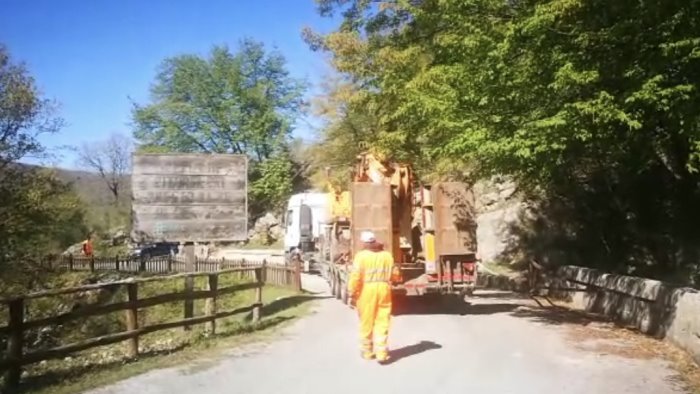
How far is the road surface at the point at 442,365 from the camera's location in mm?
7754

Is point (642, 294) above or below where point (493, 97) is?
below

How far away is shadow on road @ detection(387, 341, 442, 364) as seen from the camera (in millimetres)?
9297

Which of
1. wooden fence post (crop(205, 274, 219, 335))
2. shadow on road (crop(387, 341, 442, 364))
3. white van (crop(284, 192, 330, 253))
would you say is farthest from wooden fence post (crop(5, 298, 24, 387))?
white van (crop(284, 192, 330, 253))

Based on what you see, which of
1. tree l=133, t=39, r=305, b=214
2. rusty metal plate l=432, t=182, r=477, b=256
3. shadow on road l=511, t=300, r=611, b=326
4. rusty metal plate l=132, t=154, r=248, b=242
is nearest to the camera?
shadow on road l=511, t=300, r=611, b=326

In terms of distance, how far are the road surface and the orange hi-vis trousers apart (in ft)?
0.95

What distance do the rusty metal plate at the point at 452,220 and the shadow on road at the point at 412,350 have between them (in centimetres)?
385

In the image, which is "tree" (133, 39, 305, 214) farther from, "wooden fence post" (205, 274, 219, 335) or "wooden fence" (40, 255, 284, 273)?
"wooden fence post" (205, 274, 219, 335)

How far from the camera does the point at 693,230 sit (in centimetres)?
1712

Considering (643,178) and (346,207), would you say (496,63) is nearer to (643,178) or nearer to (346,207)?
(346,207)

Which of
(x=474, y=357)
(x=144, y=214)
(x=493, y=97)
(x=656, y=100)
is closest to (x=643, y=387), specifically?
(x=474, y=357)

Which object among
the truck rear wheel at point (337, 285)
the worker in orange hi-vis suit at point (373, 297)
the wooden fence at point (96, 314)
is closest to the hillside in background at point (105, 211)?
the truck rear wheel at point (337, 285)

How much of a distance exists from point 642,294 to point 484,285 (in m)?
12.4

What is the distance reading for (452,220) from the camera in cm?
1417

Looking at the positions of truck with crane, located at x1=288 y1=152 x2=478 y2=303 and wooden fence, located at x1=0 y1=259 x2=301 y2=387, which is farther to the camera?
truck with crane, located at x1=288 y1=152 x2=478 y2=303
